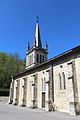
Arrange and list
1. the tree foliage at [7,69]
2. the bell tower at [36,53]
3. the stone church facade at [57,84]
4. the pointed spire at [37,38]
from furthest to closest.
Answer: the tree foliage at [7,69] → the pointed spire at [37,38] → the bell tower at [36,53] → the stone church facade at [57,84]

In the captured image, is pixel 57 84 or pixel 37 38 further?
pixel 37 38

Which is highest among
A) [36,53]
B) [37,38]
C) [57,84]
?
[37,38]

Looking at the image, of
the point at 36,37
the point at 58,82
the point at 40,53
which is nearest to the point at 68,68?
the point at 58,82

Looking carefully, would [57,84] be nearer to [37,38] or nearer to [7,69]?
[37,38]

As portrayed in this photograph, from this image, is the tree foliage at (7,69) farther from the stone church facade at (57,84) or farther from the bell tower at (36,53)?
the stone church facade at (57,84)

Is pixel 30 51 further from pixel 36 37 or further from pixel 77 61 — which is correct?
pixel 77 61

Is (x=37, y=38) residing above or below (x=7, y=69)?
above

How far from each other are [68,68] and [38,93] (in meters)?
7.84

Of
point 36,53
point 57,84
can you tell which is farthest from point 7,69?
point 57,84

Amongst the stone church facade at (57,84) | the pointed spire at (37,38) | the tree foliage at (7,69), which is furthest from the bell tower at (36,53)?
the tree foliage at (7,69)

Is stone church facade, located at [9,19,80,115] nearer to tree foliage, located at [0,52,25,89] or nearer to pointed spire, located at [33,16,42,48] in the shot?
pointed spire, located at [33,16,42,48]

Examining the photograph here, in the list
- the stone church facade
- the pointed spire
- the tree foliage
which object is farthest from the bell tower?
the tree foliage

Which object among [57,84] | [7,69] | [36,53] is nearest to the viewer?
[57,84]

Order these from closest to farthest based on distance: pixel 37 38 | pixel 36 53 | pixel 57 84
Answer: pixel 57 84
pixel 36 53
pixel 37 38
